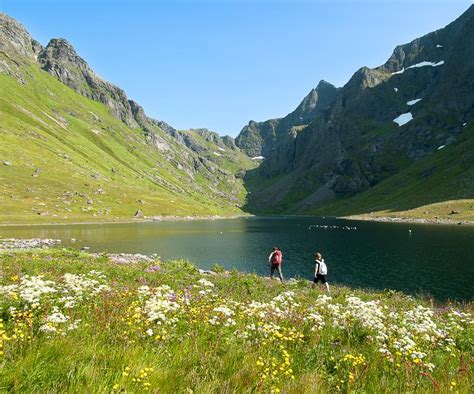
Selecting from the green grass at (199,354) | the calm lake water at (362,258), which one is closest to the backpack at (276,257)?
Result: the calm lake water at (362,258)

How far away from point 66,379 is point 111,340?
1985mm

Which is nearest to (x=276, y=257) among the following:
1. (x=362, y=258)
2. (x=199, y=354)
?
(x=199, y=354)

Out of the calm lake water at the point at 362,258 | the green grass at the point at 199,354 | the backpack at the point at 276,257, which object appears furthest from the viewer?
the calm lake water at the point at 362,258

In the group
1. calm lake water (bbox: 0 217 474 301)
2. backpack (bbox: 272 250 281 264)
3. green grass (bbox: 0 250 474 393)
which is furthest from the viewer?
calm lake water (bbox: 0 217 474 301)

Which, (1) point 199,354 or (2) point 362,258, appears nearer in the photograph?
(1) point 199,354

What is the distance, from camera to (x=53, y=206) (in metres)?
140

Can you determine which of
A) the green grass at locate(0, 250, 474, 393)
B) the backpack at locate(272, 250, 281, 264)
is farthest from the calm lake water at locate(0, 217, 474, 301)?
the green grass at locate(0, 250, 474, 393)

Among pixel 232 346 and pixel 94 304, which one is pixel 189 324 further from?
pixel 94 304

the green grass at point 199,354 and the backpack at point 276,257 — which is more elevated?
the green grass at point 199,354

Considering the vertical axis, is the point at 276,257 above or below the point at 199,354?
below

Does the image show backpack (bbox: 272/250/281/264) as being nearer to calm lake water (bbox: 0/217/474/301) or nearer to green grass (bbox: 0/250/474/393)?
calm lake water (bbox: 0/217/474/301)

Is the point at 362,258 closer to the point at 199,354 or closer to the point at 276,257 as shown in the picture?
the point at 276,257

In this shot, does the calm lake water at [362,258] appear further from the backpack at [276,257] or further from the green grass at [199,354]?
the green grass at [199,354]

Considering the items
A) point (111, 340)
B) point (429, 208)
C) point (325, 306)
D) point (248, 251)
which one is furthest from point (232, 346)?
point (429, 208)
